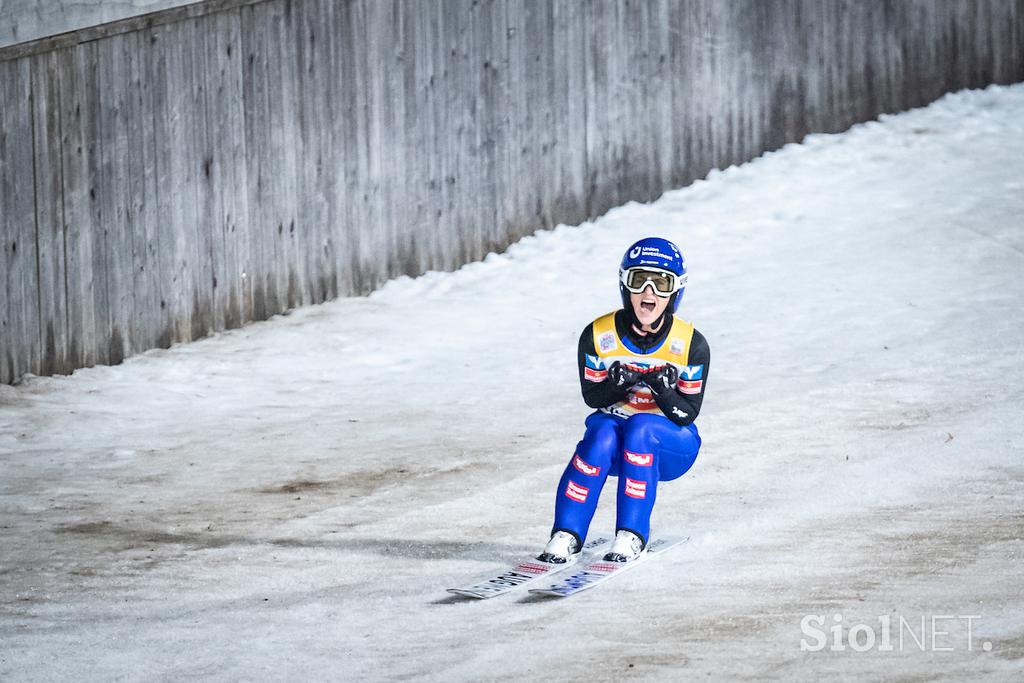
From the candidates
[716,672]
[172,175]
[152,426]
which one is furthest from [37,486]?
[716,672]

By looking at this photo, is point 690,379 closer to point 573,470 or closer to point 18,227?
point 573,470

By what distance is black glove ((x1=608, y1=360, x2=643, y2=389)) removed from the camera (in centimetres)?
632

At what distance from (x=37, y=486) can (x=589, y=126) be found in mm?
7243

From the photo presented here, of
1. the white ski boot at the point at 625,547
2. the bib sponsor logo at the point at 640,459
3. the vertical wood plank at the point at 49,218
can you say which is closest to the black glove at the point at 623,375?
the bib sponsor logo at the point at 640,459

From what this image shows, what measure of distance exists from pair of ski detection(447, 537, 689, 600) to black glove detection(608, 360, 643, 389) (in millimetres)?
723

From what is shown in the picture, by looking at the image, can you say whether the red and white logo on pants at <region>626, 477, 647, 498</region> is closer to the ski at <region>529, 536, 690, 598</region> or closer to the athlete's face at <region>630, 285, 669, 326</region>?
the ski at <region>529, 536, 690, 598</region>

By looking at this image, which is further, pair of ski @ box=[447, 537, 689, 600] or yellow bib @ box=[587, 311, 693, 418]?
yellow bib @ box=[587, 311, 693, 418]

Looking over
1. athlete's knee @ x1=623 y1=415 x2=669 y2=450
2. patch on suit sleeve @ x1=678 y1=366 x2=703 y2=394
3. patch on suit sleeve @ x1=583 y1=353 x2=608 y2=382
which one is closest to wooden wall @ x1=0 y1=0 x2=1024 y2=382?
patch on suit sleeve @ x1=583 y1=353 x2=608 y2=382

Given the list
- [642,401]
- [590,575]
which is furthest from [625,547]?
[642,401]

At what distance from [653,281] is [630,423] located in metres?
0.62

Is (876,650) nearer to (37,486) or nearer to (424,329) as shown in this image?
(37,486)

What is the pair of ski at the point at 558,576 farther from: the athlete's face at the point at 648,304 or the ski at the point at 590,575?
the athlete's face at the point at 648,304


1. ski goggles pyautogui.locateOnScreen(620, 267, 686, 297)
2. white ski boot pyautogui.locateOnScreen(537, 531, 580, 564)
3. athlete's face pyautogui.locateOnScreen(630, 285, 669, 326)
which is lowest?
white ski boot pyautogui.locateOnScreen(537, 531, 580, 564)

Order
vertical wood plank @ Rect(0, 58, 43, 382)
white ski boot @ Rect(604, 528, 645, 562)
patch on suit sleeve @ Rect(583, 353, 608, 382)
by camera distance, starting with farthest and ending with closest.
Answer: vertical wood plank @ Rect(0, 58, 43, 382) < patch on suit sleeve @ Rect(583, 353, 608, 382) < white ski boot @ Rect(604, 528, 645, 562)
